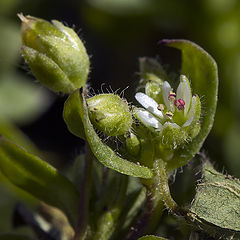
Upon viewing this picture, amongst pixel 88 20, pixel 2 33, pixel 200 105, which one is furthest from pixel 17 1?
pixel 200 105

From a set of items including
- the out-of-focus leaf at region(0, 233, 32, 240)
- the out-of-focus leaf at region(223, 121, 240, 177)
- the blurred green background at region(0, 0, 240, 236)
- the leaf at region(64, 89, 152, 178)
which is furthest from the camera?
the blurred green background at region(0, 0, 240, 236)

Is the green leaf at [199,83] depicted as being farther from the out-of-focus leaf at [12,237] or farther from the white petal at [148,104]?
the out-of-focus leaf at [12,237]

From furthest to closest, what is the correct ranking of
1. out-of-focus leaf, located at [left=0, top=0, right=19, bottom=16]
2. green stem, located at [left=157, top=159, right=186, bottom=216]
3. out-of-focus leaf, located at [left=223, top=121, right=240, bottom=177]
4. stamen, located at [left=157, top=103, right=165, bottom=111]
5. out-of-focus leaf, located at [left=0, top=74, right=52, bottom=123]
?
out-of-focus leaf, located at [left=0, top=0, right=19, bottom=16] → out-of-focus leaf, located at [left=0, top=74, right=52, bottom=123] → out-of-focus leaf, located at [left=223, top=121, right=240, bottom=177] → stamen, located at [left=157, top=103, right=165, bottom=111] → green stem, located at [left=157, top=159, right=186, bottom=216]

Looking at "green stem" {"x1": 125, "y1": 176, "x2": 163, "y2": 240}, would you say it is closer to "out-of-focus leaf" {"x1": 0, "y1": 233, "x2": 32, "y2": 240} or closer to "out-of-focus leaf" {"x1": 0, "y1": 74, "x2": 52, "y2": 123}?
"out-of-focus leaf" {"x1": 0, "y1": 233, "x2": 32, "y2": 240}

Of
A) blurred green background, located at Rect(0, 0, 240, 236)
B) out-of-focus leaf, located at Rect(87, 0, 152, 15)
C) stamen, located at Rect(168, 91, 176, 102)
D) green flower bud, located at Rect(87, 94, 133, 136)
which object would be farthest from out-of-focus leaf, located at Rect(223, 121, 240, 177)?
green flower bud, located at Rect(87, 94, 133, 136)

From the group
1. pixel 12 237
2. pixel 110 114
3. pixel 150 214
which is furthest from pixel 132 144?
pixel 12 237

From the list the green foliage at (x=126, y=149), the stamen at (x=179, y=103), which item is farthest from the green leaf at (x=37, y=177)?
the stamen at (x=179, y=103)
